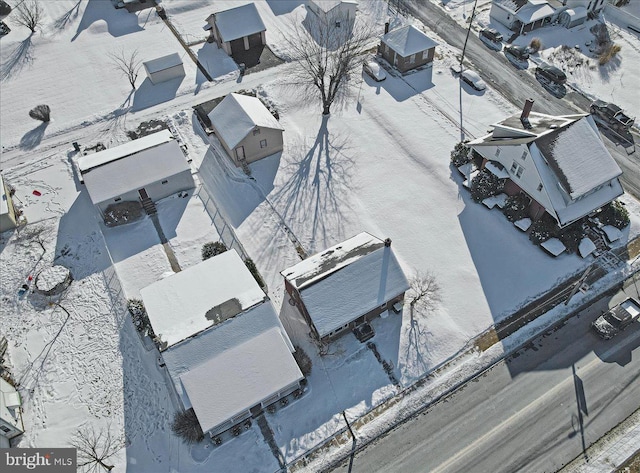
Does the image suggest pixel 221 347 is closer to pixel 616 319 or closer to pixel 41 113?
pixel 616 319

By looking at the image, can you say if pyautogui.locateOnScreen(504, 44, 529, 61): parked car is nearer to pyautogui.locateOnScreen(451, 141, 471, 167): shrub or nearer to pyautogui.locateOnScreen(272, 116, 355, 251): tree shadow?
pyautogui.locateOnScreen(451, 141, 471, 167): shrub

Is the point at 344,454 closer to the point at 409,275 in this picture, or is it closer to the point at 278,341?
the point at 278,341

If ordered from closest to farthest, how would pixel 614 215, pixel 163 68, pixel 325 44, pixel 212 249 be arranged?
pixel 212 249 < pixel 614 215 < pixel 163 68 < pixel 325 44

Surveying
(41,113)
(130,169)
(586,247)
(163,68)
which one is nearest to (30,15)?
(41,113)

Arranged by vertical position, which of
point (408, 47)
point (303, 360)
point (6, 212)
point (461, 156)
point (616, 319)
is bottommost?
point (303, 360)

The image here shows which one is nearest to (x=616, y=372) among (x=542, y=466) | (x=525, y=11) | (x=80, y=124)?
(x=542, y=466)
